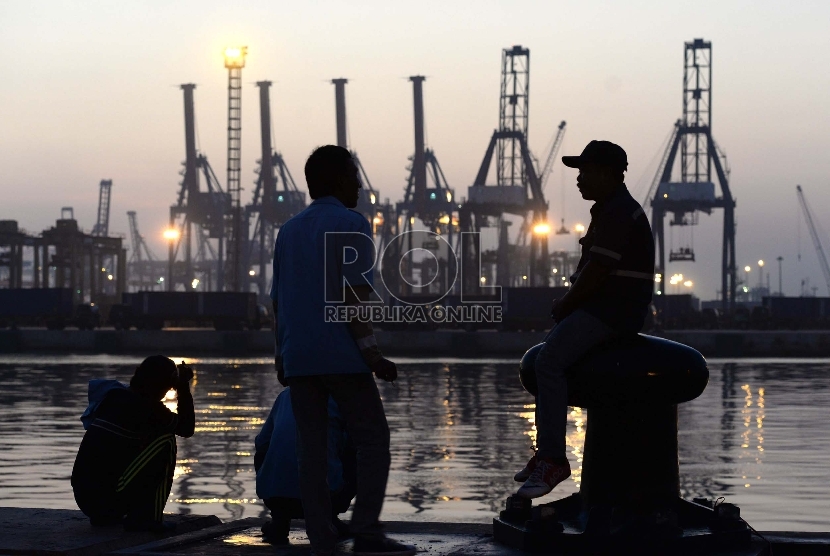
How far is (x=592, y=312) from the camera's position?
16.6ft

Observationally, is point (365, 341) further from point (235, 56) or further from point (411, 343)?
point (235, 56)

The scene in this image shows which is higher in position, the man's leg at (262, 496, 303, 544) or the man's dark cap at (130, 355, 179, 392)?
the man's dark cap at (130, 355, 179, 392)

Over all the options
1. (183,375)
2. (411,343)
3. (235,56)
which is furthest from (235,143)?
(183,375)

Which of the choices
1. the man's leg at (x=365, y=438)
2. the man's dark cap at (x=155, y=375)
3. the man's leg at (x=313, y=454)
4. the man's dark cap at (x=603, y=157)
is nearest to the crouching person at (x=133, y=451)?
the man's dark cap at (x=155, y=375)

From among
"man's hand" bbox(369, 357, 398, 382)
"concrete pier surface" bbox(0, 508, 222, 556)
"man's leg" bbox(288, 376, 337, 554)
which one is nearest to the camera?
"man's hand" bbox(369, 357, 398, 382)

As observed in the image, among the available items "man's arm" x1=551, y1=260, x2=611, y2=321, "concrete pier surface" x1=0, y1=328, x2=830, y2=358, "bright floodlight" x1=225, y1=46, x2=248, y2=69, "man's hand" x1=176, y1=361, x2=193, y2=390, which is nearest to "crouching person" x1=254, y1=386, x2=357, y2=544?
"man's hand" x1=176, y1=361, x2=193, y2=390

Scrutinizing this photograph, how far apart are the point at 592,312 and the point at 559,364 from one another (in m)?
0.24

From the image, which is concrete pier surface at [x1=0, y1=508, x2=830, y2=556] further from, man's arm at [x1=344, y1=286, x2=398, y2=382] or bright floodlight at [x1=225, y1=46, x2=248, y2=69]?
bright floodlight at [x1=225, y1=46, x2=248, y2=69]

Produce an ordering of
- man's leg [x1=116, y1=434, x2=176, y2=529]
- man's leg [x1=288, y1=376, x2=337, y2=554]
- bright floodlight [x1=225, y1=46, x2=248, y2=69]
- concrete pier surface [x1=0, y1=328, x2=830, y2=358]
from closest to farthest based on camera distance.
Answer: man's leg [x1=288, y1=376, x2=337, y2=554], man's leg [x1=116, y1=434, x2=176, y2=529], concrete pier surface [x1=0, y1=328, x2=830, y2=358], bright floodlight [x1=225, y1=46, x2=248, y2=69]

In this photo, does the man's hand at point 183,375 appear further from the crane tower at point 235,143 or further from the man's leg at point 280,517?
the crane tower at point 235,143

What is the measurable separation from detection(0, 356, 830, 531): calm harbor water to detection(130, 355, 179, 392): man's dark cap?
1908 mm

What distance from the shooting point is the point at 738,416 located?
16797mm

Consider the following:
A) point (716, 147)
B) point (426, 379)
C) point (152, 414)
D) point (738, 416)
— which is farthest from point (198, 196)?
point (152, 414)

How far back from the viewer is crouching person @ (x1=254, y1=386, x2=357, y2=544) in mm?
5609
